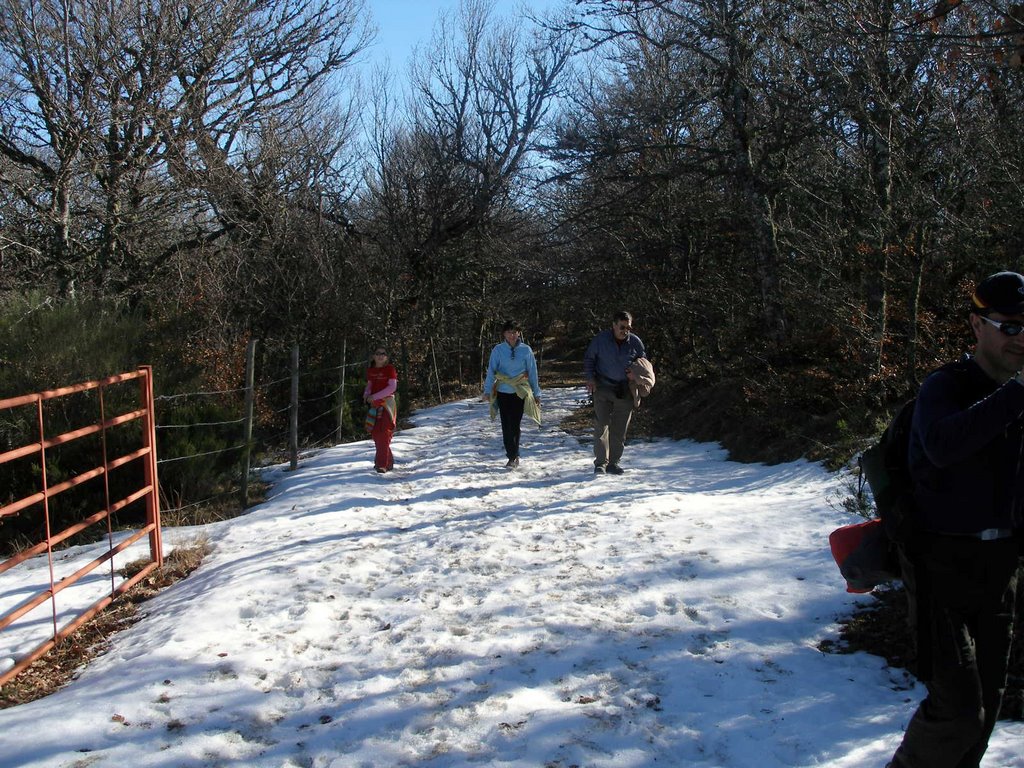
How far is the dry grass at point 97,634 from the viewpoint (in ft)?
14.9

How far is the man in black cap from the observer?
107 inches

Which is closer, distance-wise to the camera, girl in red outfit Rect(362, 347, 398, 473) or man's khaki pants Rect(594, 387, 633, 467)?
man's khaki pants Rect(594, 387, 633, 467)

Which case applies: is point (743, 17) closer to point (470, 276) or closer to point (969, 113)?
point (969, 113)

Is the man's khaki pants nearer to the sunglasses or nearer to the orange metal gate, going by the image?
the orange metal gate

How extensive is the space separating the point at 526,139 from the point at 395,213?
4.95 meters

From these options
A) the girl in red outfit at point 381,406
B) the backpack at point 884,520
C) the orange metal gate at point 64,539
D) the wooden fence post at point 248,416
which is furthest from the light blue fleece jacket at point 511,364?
the backpack at point 884,520

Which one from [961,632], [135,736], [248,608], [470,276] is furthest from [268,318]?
[961,632]

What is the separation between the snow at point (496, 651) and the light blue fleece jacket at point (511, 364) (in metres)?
2.20

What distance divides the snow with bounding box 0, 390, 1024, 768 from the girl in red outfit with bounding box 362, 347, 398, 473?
1.68m

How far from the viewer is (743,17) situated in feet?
38.6

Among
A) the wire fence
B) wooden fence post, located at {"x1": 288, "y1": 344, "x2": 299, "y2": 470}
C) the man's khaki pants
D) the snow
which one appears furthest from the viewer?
wooden fence post, located at {"x1": 288, "y1": 344, "x2": 299, "y2": 470}

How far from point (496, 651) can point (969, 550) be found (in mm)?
2715

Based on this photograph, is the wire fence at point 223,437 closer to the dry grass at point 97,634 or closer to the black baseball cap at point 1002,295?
the dry grass at point 97,634

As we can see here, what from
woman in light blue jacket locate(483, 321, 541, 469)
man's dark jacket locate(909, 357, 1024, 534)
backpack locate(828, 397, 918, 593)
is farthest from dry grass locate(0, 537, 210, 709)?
man's dark jacket locate(909, 357, 1024, 534)
